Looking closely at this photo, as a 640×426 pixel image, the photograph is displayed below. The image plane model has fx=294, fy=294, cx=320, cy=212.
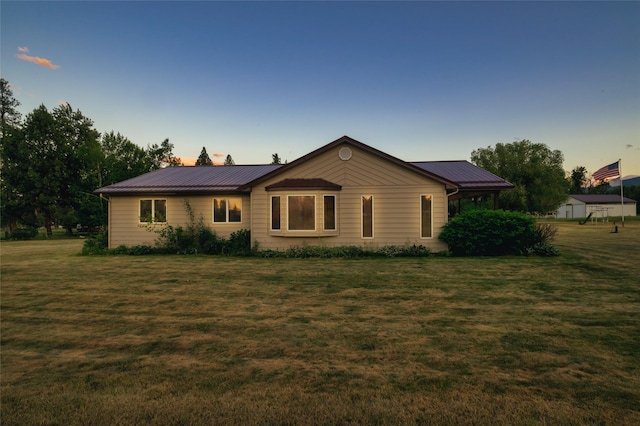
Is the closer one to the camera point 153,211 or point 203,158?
point 153,211

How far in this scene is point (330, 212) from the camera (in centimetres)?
1420

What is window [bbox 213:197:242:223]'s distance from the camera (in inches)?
640

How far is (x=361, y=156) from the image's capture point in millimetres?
14281

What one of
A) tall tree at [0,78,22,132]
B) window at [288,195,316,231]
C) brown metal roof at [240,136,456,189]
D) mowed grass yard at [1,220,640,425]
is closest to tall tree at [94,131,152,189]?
tall tree at [0,78,22,132]

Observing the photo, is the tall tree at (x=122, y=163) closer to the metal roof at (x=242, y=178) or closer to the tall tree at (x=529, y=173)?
the metal roof at (x=242, y=178)

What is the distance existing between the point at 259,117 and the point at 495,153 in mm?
38076

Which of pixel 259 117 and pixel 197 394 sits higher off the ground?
pixel 259 117

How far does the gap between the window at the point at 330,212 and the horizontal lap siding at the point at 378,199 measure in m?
0.26

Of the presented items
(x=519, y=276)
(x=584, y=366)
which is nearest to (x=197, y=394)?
(x=584, y=366)

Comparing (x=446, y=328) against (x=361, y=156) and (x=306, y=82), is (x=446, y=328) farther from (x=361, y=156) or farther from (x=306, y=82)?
(x=306, y=82)

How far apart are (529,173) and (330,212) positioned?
4047 centimetres

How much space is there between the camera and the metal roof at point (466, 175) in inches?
600

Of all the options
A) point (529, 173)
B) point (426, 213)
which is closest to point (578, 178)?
point (529, 173)

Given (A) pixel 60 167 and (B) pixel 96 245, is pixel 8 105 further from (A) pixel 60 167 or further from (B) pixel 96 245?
(B) pixel 96 245
